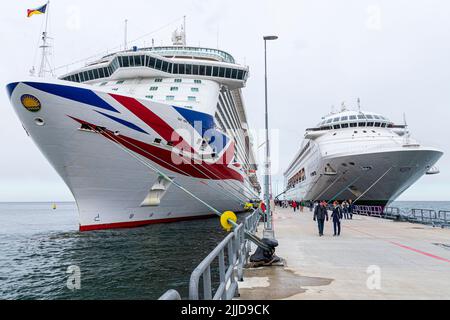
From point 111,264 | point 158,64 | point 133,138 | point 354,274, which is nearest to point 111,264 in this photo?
point 111,264

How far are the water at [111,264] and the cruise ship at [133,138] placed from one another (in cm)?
183

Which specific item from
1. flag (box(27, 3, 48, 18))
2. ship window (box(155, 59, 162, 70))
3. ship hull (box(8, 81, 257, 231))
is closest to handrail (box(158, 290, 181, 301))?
ship hull (box(8, 81, 257, 231))

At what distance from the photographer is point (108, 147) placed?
1473cm

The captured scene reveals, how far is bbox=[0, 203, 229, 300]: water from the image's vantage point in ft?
27.2

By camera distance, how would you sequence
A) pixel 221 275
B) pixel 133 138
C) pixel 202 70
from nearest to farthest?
pixel 221 275 → pixel 133 138 → pixel 202 70

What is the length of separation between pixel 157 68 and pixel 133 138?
856cm

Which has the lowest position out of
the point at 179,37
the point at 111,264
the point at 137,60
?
the point at 111,264

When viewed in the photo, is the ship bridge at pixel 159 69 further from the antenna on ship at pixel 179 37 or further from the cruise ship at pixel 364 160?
the cruise ship at pixel 364 160

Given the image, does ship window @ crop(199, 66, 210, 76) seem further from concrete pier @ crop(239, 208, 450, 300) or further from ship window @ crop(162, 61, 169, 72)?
concrete pier @ crop(239, 208, 450, 300)

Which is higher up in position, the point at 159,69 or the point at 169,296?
the point at 159,69

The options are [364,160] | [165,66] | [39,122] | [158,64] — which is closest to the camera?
[39,122]

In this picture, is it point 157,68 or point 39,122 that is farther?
point 157,68

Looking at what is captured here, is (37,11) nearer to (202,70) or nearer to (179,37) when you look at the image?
(202,70)

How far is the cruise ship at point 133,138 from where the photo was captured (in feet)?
44.9
